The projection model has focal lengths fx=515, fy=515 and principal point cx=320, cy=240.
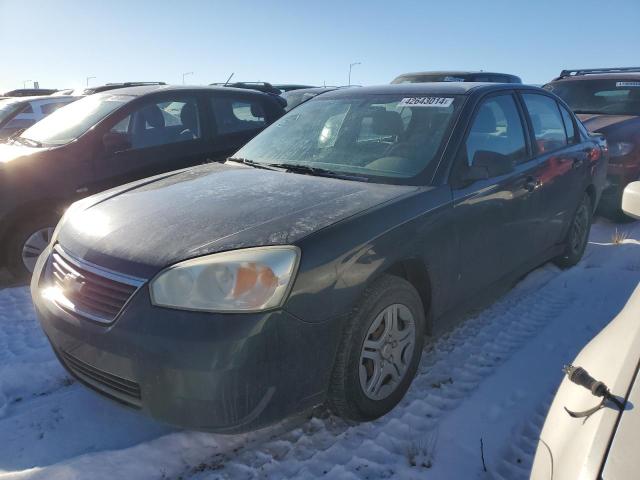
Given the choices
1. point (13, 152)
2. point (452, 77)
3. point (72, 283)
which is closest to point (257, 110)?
point (13, 152)

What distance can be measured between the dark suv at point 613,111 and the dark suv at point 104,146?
14.2ft

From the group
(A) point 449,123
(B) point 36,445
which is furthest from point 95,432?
(A) point 449,123

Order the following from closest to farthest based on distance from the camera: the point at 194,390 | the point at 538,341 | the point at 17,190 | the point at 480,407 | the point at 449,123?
the point at 194,390
the point at 480,407
the point at 449,123
the point at 538,341
the point at 17,190

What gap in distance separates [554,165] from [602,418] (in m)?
3.14

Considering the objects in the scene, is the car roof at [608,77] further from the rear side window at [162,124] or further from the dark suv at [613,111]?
the rear side window at [162,124]

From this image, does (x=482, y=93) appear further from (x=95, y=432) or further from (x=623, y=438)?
(x=95, y=432)

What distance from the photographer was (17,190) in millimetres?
4273

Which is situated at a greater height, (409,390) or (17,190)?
(17,190)

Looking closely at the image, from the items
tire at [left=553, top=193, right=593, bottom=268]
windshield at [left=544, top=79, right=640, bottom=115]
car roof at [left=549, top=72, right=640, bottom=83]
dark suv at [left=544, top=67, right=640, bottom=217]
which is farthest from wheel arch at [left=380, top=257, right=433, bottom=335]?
car roof at [left=549, top=72, right=640, bottom=83]

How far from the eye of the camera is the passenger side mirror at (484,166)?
116 inches

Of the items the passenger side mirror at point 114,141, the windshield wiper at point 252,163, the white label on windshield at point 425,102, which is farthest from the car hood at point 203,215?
the passenger side mirror at point 114,141

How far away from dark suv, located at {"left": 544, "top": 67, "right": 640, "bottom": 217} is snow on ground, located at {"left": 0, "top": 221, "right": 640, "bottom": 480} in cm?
364

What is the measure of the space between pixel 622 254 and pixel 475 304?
2.63 m

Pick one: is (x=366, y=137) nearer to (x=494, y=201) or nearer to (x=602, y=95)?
(x=494, y=201)
